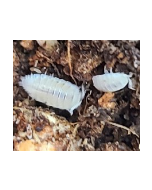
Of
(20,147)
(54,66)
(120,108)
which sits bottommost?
(20,147)

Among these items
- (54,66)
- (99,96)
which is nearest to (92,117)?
(99,96)

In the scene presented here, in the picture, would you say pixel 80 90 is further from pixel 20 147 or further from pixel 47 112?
pixel 20 147
